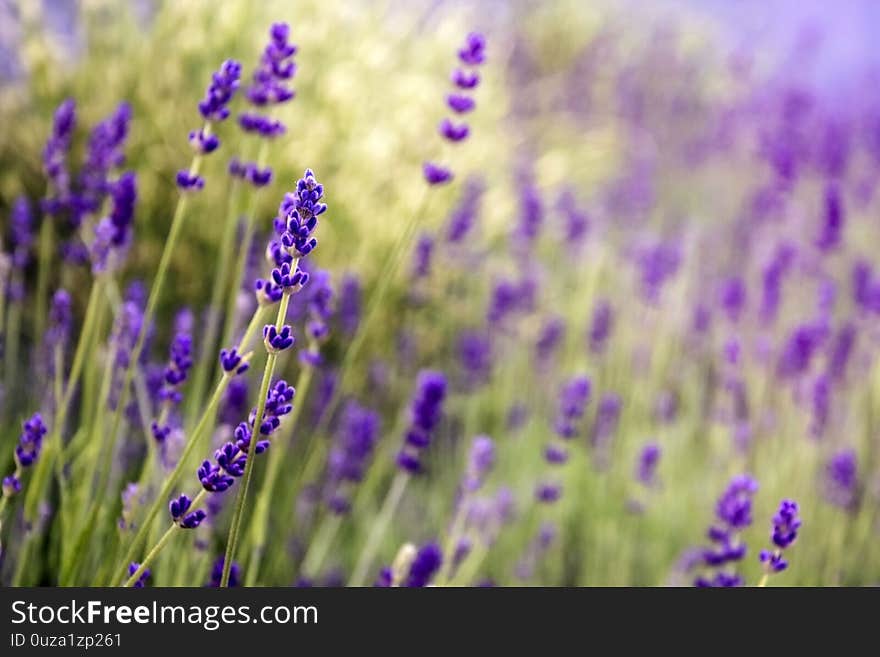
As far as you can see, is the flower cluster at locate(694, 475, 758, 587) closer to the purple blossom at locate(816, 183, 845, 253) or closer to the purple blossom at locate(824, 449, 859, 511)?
the purple blossom at locate(824, 449, 859, 511)

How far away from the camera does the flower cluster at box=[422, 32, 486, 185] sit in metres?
1.41

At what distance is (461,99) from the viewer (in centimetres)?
147

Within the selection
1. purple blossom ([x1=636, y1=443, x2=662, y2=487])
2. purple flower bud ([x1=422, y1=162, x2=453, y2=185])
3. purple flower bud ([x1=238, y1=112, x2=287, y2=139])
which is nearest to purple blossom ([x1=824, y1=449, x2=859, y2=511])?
purple blossom ([x1=636, y1=443, x2=662, y2=487])

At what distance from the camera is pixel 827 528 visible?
2.58m

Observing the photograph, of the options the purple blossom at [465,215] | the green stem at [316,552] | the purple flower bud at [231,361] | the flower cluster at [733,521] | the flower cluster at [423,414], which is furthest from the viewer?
the purple blossom at [465,215]

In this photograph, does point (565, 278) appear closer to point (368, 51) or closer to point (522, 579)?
point (368, 51)

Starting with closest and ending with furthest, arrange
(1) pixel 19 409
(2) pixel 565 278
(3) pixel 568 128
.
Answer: (1) pixel 19 409, (2) pixel 565 278, (3) pixel 568 128

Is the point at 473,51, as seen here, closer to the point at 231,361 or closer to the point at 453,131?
the point at 453,131

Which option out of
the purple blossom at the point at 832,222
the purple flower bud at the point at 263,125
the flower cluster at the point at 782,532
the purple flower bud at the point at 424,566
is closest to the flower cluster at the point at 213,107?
the purple flower bud at the point at 263,125

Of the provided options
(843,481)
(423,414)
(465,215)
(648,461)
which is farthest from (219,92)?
(465,215)

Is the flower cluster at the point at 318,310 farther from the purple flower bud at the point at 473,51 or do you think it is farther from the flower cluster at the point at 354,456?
the flower cluster at the point at 354,456

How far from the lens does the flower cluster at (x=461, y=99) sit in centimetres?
141
